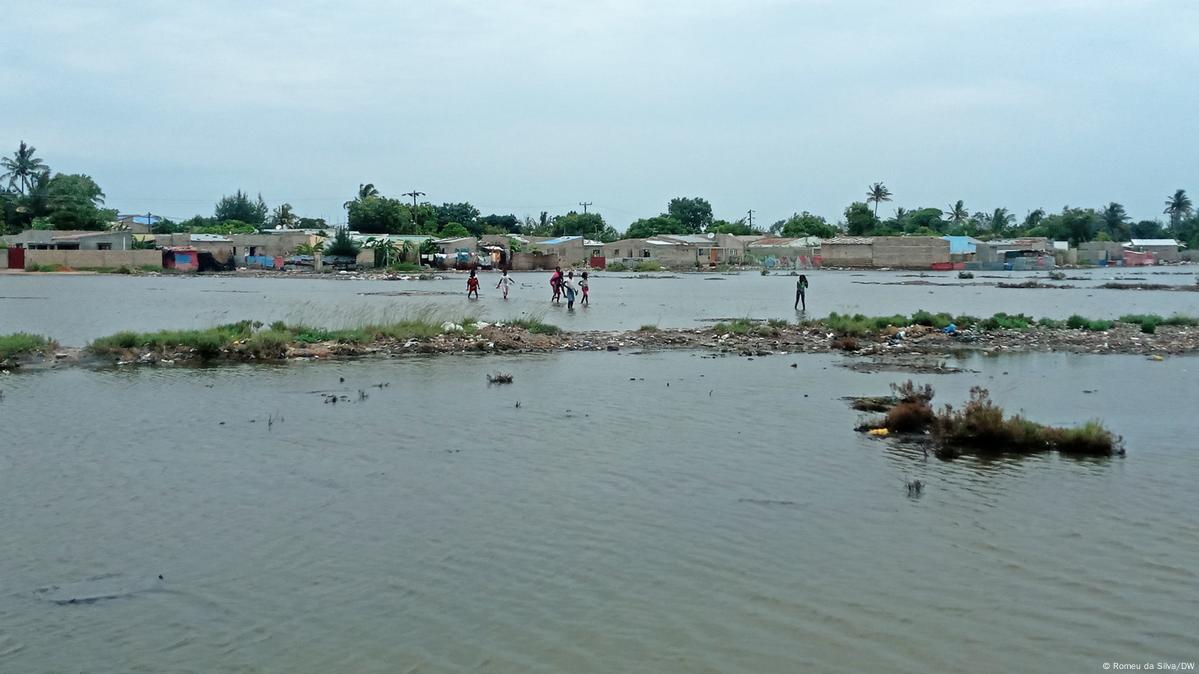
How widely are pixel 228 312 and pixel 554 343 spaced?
51.9 ft

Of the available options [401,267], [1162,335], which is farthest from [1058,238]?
[1162,335]

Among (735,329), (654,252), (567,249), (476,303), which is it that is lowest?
(735,329)

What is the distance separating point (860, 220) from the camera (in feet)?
427

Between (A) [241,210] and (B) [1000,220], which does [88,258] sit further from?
(B) [1000,220]

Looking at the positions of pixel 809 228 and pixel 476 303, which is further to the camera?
pixel 809 228

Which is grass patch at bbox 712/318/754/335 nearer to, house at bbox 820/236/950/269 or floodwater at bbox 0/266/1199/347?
floodwater at bbox 0/266/1199/347

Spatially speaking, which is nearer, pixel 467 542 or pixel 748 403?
pixel 467 542

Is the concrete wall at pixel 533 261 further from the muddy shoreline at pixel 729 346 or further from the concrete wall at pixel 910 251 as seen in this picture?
the muddy shoreline at pixel 729 346

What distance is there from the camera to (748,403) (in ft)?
53.7

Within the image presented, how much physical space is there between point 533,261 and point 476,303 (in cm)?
5207

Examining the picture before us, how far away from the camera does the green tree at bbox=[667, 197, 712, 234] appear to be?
14712 centimetres

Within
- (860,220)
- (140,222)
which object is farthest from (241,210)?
(860,220)

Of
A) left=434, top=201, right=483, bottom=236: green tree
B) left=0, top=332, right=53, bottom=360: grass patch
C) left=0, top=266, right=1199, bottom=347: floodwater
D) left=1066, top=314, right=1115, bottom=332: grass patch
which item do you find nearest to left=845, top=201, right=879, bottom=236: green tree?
left=434, top=201, right=483, bottom=236: green tree

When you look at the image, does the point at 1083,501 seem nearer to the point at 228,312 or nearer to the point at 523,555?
the point at 523,555
